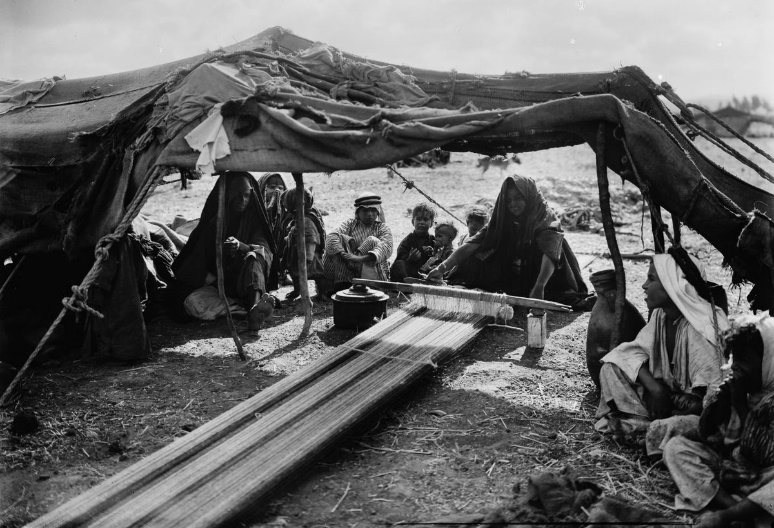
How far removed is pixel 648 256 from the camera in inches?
390

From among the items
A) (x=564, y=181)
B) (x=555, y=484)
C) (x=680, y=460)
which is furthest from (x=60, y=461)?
(x=564, y=181)

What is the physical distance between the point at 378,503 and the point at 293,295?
461cm

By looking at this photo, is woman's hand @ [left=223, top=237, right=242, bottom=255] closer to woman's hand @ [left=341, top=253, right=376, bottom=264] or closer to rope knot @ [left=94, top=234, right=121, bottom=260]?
woman's hand @ [left=341, top=253, right=376, bottom=264]

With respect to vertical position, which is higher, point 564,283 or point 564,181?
point 564,181

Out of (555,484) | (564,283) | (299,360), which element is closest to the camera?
(555,484)

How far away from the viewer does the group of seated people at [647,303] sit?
3219 millimetres

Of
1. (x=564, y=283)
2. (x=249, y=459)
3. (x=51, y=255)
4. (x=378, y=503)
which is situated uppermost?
(x=51, y=255)

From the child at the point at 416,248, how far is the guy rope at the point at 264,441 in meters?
2.07

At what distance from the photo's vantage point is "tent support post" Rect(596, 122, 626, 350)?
4203mm

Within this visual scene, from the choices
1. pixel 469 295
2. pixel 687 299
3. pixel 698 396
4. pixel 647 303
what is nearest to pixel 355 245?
pixel 469 295

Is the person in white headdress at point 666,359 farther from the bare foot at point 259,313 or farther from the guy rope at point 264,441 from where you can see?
the bare foot at point 259,313

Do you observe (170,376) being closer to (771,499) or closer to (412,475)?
(412,475)

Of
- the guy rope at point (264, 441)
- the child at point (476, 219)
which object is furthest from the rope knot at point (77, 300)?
the child at point (476, 219)

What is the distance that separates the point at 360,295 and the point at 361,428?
2.38 meters
